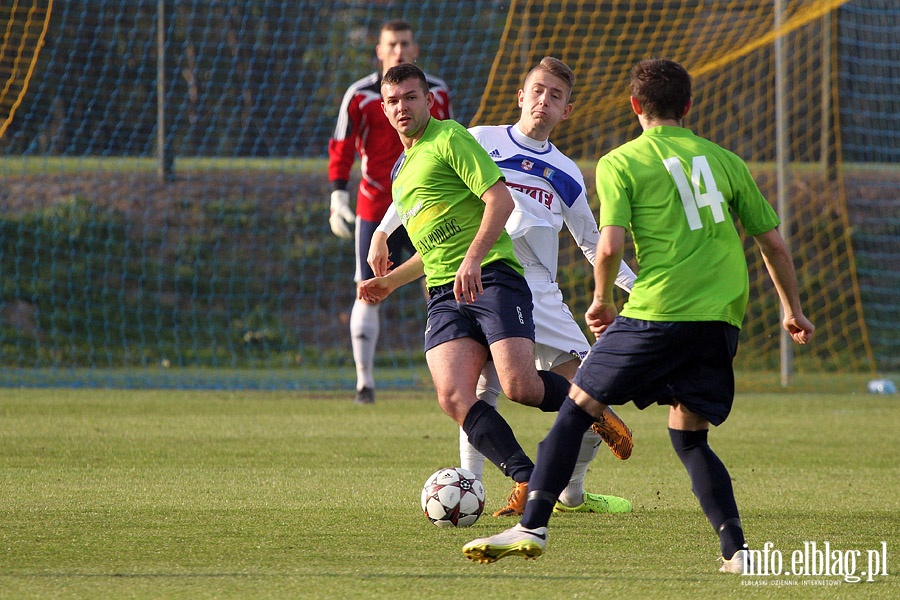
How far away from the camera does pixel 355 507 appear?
489 centimetres

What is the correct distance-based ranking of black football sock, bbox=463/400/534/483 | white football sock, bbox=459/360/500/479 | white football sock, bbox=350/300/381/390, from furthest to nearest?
white football sock, bbox=350/300/381/390 → white football sock, bbox=459/360/500/479 → black football sock, bbox=463/400/534/483

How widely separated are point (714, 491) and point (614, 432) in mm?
921

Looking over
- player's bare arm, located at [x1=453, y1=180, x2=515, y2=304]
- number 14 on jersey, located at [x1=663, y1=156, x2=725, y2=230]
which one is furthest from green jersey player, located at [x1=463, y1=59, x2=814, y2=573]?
player's bare arm, located at [x1=453, y1=180, x2=515, y2=304]

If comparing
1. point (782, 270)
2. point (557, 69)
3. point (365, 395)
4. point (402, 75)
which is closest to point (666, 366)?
point (782, 270)

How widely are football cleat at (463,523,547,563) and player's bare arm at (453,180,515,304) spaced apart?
87 centimetres

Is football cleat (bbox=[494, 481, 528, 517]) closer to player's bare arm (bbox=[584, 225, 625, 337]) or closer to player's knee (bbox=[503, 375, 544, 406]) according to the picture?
player's knee (bbox=[503, 375, 544, 406])

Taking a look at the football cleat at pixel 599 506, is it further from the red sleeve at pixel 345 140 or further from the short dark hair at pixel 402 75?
the red sleeve at pixel 345 140

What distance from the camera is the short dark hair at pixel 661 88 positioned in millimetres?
3721

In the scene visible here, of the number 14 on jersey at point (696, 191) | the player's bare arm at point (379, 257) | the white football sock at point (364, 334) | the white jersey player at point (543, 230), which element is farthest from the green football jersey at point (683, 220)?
the white football sock at point (364, 334)

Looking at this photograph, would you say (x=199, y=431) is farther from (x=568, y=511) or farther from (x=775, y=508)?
(x=775, y=508)

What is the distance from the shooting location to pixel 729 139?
17.3 m

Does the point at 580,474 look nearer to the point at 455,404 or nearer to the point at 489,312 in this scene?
the point at 455,404

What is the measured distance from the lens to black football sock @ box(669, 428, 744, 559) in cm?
364

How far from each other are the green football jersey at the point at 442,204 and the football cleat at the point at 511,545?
49.2 inches
